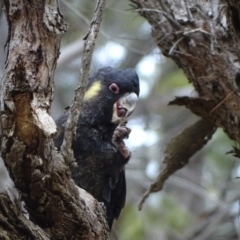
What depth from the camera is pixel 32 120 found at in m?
1.70

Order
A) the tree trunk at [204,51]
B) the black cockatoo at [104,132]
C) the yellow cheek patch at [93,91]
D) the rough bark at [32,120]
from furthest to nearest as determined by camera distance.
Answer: the yellow cheek patch at [93,91] → the black cockatoo at [104,132] → the tree trunk at [204,51] → the rough bark at [32,120]

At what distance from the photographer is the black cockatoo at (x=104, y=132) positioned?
100 inches

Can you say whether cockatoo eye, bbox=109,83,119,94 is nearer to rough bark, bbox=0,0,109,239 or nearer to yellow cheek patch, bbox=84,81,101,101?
yellow cheek patch, bbox=84,81,101,101

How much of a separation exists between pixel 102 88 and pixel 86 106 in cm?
10

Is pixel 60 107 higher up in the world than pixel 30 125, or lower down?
higher up

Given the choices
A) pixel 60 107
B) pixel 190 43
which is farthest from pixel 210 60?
pixel 60 107

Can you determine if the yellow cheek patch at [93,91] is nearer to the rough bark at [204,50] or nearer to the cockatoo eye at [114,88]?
the cockatoo eye at [114,88]

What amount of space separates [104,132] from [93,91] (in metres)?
0.20

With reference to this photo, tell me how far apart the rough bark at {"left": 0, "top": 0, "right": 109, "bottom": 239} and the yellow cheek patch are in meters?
0.88

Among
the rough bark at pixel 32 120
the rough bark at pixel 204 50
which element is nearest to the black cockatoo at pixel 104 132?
the rough bark at pixel 204 50

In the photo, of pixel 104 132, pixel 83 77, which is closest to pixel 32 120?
pixel 83 77

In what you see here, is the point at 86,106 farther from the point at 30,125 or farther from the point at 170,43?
the point at 30,125

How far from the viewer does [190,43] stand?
2.48 meters

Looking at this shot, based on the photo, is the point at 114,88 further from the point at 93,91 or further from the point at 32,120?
the point at 32,120
